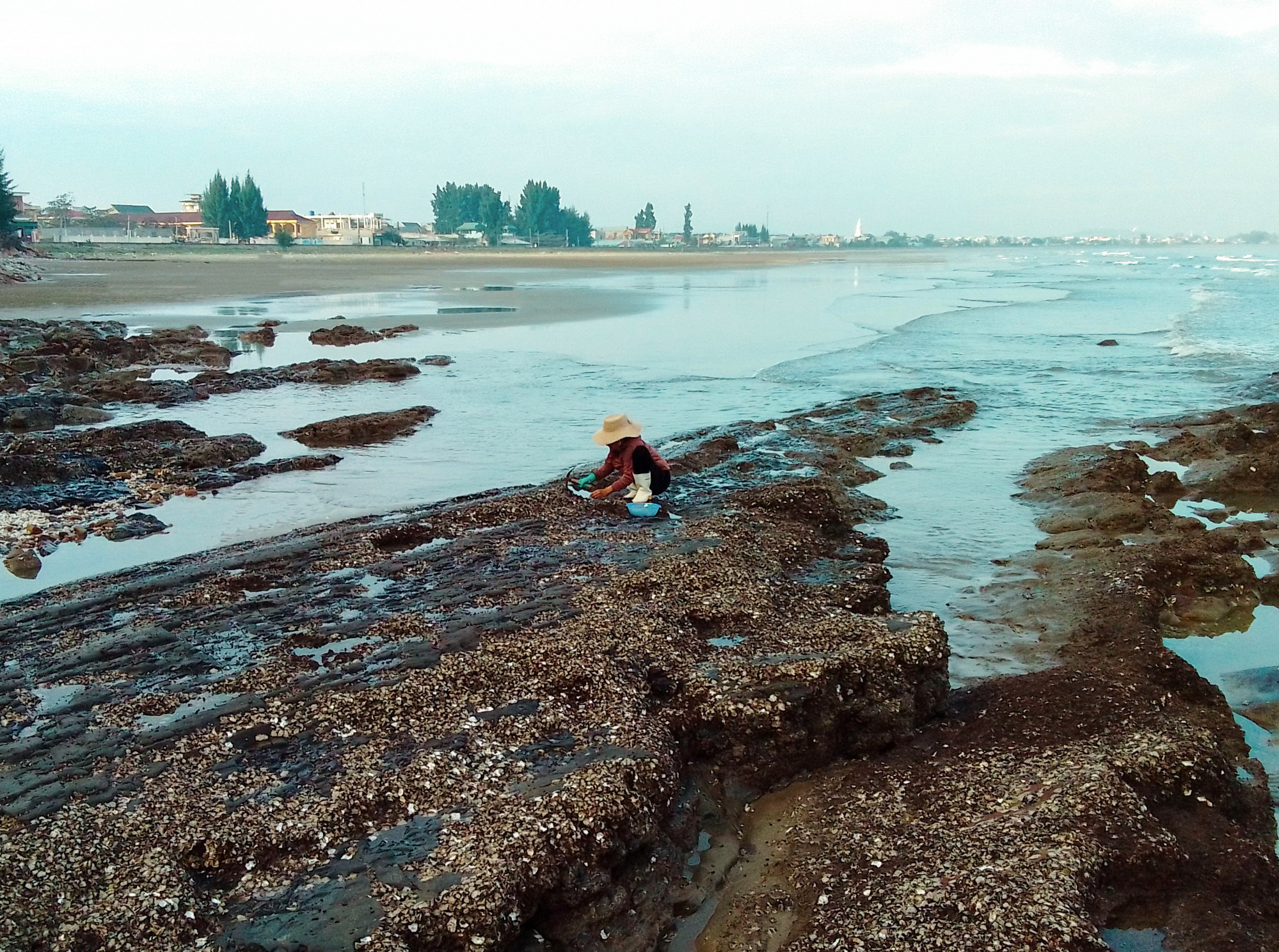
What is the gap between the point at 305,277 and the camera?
2830 inches

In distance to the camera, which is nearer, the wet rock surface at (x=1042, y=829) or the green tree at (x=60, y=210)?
the wet rock surface at (x=1042, y=829)

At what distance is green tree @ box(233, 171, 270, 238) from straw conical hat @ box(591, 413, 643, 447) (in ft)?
457

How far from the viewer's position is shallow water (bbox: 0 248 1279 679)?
12438 millimetres

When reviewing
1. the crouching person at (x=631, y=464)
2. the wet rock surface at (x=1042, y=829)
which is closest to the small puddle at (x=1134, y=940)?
the wet rock surface at (x=1042, y=829)

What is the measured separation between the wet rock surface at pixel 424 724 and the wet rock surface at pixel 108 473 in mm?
2574

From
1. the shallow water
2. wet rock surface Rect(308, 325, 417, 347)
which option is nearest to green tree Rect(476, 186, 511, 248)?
the shallow water

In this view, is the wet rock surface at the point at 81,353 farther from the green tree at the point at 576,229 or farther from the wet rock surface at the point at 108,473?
the green tree at the point at 576,229

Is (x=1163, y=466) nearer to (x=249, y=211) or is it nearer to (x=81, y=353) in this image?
(x=81, y=353)

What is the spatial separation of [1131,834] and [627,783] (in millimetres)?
2899

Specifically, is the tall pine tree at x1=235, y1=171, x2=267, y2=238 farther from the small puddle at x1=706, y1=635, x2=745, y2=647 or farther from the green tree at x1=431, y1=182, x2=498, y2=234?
the small puddle at x1=706, y1=635, x2=745, y2=647

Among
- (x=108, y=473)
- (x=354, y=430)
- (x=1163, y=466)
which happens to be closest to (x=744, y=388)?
(x=354, y=430)

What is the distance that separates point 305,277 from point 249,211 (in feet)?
239

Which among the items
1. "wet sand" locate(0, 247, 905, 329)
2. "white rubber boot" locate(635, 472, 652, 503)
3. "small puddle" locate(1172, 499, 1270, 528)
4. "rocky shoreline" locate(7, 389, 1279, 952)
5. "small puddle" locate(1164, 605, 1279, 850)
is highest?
"white rubber boot" locate(635, 472, 652, 503)

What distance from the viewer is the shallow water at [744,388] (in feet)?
40.8
